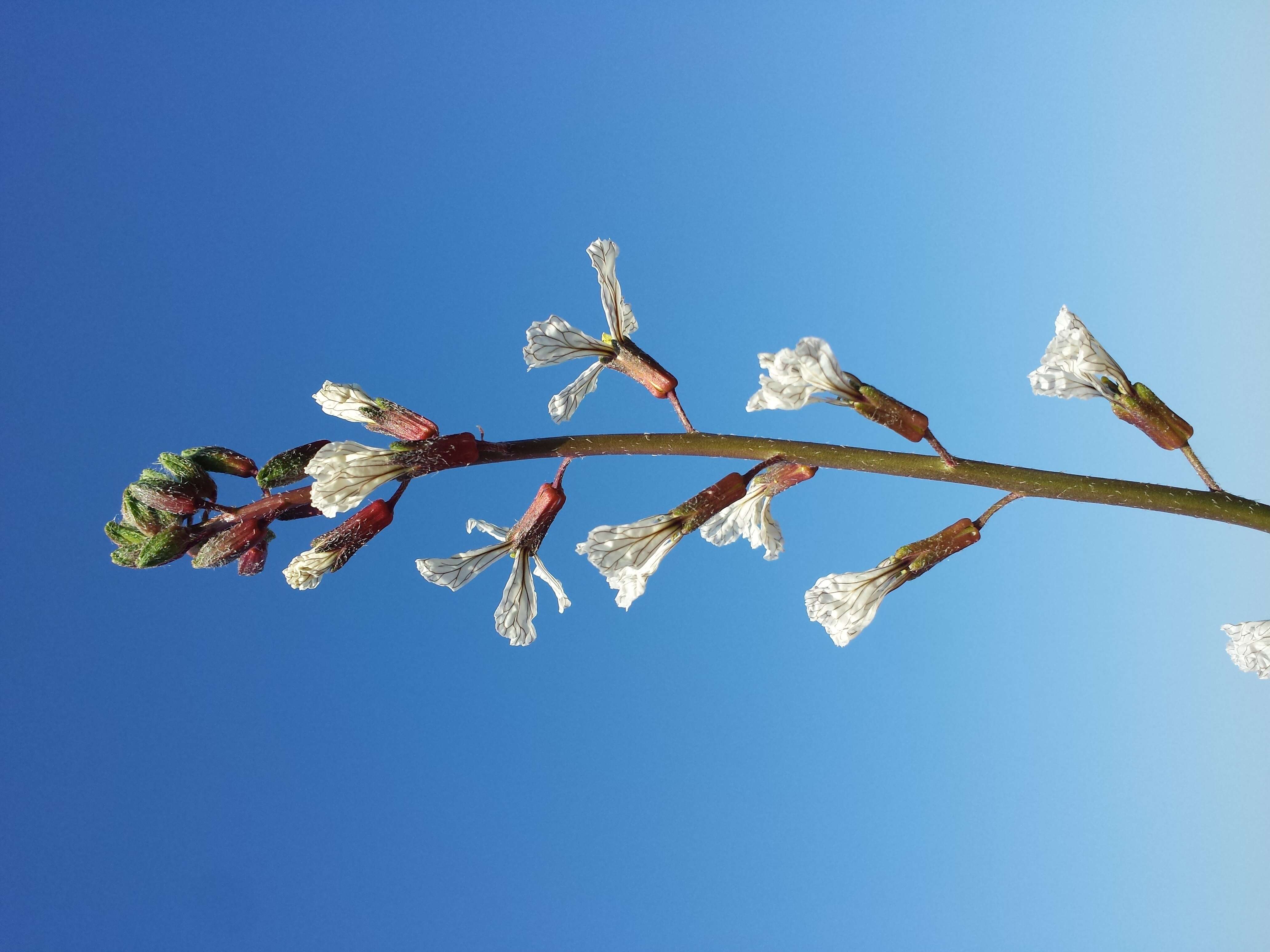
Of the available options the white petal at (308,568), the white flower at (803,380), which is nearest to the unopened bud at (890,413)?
the white flower at (803,380)

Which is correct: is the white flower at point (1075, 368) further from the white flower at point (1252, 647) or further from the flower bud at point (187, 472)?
the flower bud at point (187, 472)

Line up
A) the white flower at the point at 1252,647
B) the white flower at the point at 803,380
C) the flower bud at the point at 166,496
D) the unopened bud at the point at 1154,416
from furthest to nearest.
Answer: the white flower at the point at 1252,647
the unopened bud at the point at 1154,416
the flower bud at the point at 166,496
the white flower at the point at 803,380

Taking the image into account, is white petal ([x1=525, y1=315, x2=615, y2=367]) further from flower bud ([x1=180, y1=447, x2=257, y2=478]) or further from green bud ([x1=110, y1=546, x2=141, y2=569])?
green bud ([x1=110, y1=546, x2=141, y2=569])

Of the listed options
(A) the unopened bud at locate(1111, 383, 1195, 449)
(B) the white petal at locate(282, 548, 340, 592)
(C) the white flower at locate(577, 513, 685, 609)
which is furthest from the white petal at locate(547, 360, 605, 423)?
(A) the unopened bud at locate(1111, 383, 1195, 449)

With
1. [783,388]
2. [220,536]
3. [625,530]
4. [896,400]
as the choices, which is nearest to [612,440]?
[625,530]

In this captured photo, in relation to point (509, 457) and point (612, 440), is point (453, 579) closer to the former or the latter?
point (509, 457)

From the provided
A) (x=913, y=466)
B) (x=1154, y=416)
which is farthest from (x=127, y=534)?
(x=1154, y=416)
